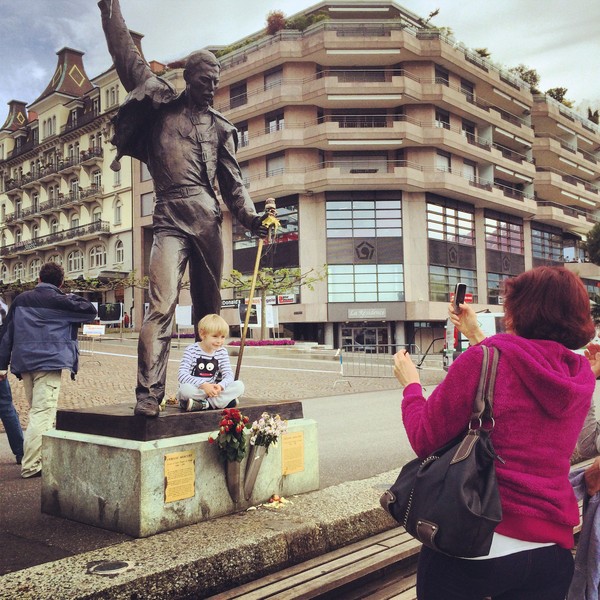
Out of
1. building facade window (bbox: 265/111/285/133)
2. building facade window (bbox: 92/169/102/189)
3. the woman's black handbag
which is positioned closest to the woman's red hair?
the woman's black handbag

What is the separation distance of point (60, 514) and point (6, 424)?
2452 mm

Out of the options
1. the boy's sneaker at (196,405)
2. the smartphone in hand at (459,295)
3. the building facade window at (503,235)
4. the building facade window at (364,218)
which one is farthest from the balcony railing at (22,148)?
the smartphone in hand at (459,295)

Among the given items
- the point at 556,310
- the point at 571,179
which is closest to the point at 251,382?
the point at 556,310

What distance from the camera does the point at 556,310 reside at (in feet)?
6.38

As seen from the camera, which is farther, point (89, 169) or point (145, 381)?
point (89, 169)

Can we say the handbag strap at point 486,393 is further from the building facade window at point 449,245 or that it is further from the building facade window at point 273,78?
the building facade window at point 273,78

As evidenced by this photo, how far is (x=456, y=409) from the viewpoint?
1.85 metres

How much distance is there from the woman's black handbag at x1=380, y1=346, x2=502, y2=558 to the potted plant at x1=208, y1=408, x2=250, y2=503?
215cm

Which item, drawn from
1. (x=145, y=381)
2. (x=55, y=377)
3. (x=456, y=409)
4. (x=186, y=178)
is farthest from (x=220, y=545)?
(x=55, y=377)

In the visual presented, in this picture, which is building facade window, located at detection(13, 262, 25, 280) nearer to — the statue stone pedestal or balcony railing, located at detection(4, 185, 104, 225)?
balcony railing, located at detection(4, 185, 104, 225)

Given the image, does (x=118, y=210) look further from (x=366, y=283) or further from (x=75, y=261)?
(x=366, y=283)

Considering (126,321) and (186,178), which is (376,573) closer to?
(186,178)

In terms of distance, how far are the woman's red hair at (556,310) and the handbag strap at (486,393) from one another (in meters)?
0.22

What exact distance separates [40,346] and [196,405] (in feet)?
7.45
